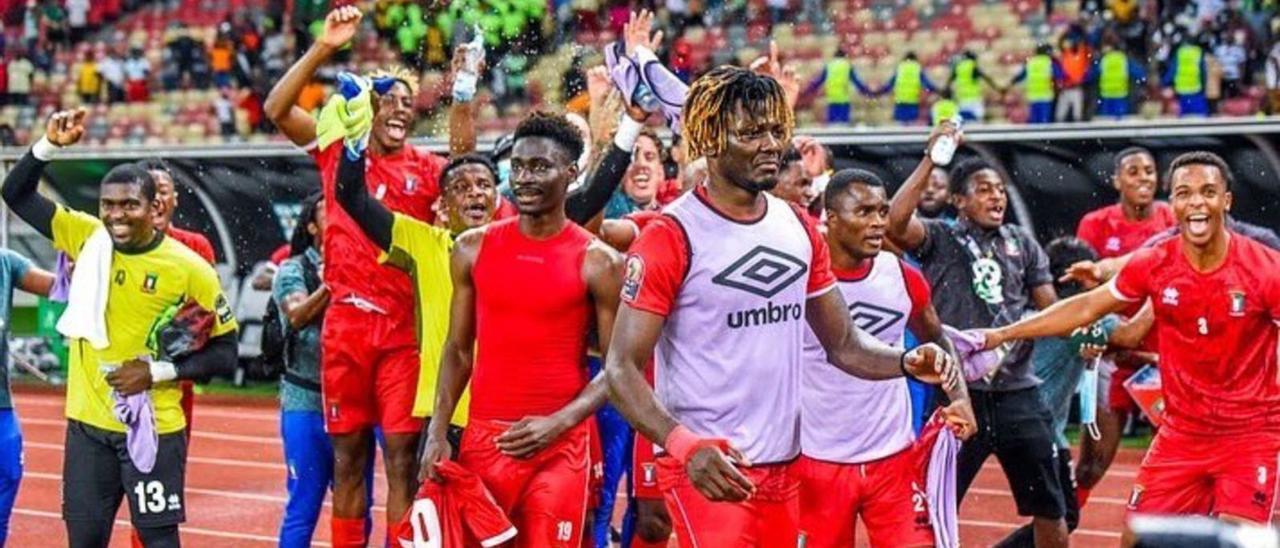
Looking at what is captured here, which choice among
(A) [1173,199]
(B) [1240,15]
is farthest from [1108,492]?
(B) [1240,15]

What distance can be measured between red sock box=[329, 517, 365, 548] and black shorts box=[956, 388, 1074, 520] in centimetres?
267

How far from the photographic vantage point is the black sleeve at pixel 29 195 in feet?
24.7

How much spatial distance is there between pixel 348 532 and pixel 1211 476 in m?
3.61

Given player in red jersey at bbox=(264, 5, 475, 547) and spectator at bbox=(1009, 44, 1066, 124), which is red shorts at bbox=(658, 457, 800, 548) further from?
spectator at bbox=(1009, 44, 1066, 124)

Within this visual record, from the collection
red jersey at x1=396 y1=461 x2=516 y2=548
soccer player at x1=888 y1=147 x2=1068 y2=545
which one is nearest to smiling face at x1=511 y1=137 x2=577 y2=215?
red jersey at x1=396 y1=461 x2=516 y2=548

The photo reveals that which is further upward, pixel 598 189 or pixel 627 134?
pixel 627 134

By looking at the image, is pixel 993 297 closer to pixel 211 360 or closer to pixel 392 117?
pixel 392 117

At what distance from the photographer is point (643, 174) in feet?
30.8

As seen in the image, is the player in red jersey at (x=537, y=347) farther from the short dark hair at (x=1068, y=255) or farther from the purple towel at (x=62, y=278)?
the short dark hair at (x=1068, y=255)

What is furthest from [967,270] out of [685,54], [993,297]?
[685,54]

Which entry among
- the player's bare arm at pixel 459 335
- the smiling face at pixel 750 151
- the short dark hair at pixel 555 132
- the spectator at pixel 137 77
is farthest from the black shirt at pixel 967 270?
the spectator at pixel 137 77

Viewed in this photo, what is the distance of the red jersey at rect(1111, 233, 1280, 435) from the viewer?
725cm

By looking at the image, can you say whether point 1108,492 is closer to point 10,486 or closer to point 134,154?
point 10,486

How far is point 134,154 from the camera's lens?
2023 centimetres
